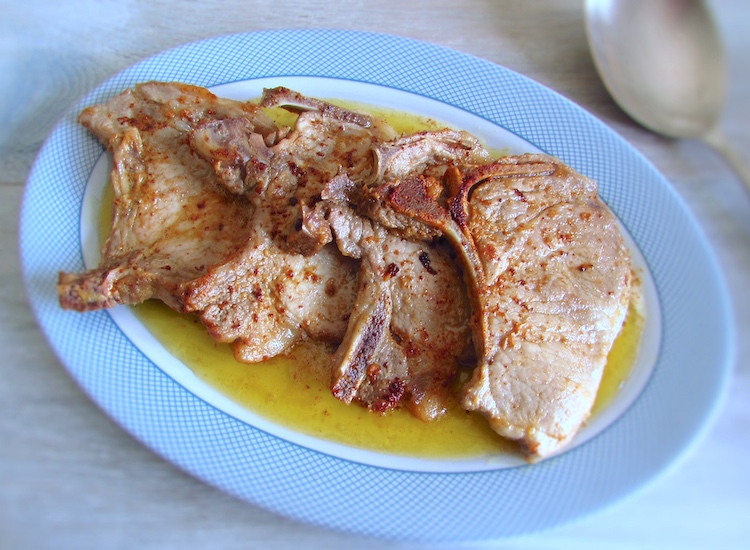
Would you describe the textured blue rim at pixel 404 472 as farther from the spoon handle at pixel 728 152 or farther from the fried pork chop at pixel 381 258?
the spoon handle at pixel 728 152

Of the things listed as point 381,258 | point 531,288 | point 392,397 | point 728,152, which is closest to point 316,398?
point 392,397

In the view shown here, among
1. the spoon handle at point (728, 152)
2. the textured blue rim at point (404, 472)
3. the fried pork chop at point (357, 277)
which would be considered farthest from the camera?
the spoon handle at point (728, 152)

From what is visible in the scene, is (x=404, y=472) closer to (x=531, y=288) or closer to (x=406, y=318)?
(x=406, y=318)

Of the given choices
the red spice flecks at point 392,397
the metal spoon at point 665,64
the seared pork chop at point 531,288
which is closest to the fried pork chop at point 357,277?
the red spice flecks at point 392,397

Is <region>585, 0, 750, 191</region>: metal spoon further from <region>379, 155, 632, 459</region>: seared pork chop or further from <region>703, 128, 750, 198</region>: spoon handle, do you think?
<region>379, 155, 632, 459</region>: seared pork chop

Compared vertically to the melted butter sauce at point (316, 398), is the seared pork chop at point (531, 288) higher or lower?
higher

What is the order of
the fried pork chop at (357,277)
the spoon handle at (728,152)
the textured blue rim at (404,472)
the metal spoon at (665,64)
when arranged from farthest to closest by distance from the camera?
the metal spoon at (665,64) → the spoon handle at (728,152) → the fried pork chop at (357,277) → the textured blue rim at (404,472)
